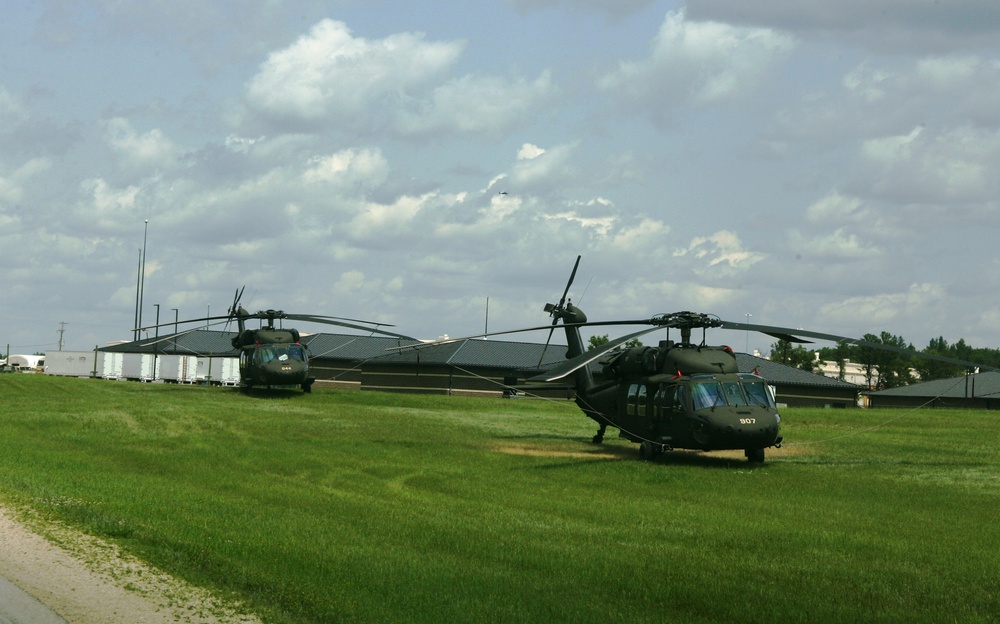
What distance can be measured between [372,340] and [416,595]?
93.4m

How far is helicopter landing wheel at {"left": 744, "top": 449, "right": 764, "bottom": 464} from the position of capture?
86.6 ft

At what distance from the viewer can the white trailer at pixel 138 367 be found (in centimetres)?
9631


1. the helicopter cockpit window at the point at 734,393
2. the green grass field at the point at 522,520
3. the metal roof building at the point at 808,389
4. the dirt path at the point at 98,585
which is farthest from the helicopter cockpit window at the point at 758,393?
the metal roof building at the point at 808,389

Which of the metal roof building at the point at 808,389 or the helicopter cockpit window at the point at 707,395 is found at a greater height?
the metal roof building at the point at 808,389

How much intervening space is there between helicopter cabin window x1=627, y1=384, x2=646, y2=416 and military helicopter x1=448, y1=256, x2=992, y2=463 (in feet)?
0.09

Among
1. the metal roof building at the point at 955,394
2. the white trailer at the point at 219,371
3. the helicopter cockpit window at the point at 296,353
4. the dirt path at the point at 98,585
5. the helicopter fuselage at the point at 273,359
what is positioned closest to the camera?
the dirt path at the point at 98,585

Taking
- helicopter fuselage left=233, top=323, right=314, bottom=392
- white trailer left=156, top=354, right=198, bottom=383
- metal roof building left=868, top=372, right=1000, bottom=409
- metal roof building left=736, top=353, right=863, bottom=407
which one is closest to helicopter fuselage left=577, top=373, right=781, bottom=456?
helicopter fuselage left=233, top=323, right=314, bottom=392

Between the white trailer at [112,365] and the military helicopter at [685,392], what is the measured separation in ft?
258

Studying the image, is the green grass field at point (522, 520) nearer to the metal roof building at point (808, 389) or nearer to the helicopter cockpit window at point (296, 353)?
the helicopter cockpit window at point (296, 353)

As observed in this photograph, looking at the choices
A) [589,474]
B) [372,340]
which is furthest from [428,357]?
[589,474]

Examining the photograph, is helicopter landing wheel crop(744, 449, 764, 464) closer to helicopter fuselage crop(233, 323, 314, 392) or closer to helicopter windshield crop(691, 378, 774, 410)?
helicopter windshield crop(691, 378, 774, 410)

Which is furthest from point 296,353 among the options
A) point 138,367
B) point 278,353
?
point 138,367

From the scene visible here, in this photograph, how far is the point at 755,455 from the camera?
2639 centimetres

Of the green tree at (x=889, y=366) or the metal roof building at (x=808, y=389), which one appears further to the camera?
the green tree at (x=889, y=366)
